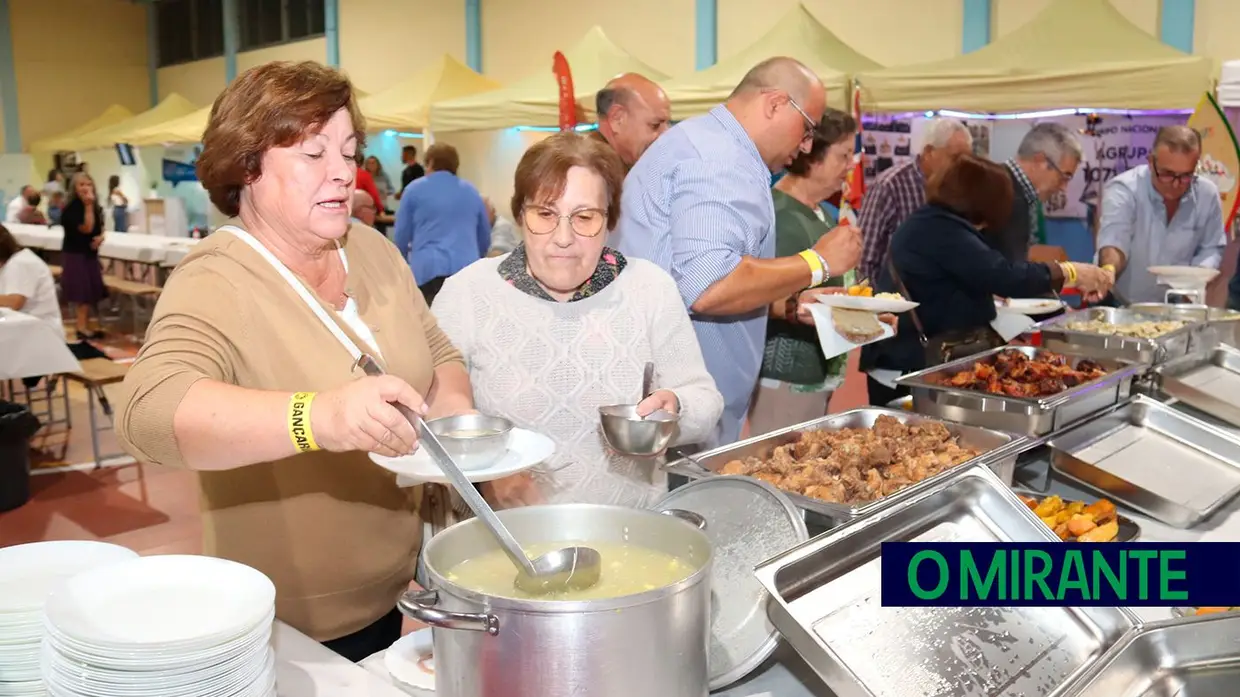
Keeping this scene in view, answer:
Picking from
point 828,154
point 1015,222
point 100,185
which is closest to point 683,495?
point 828,154

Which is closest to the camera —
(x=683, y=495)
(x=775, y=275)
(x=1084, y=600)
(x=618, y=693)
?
(x=618, y=693)

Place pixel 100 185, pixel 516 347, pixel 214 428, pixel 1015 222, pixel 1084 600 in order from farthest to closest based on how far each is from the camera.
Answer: pixel 100 185 → pixel 1015 222 → pixel 516 347 → pixel 1084 600 → pixel 214 428

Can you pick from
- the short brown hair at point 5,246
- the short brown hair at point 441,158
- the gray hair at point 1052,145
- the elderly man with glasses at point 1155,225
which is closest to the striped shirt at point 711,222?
the gray hair at point 1052,145

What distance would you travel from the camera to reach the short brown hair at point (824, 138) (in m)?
3.12

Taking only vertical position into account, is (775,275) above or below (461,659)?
above

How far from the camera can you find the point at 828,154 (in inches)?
123

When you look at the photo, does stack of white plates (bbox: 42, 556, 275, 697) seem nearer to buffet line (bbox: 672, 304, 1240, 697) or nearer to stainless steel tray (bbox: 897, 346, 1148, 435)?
buffet line (bbox: 672, 304, 1240, 697)

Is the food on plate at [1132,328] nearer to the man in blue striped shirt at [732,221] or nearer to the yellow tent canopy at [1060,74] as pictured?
the man in blue striped shirt at [732,221]

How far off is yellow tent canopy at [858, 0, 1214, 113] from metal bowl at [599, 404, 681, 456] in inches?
162

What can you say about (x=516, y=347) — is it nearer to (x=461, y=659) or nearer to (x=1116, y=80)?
(x=461, y=659)

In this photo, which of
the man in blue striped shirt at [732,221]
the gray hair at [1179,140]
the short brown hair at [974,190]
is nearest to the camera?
the man in blue striped shirt at [732,221]

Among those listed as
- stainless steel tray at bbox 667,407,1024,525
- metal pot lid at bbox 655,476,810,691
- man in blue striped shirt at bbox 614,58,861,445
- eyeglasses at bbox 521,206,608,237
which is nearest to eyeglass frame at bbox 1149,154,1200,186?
man in blue striped shirt at bbox 614,58,861,445

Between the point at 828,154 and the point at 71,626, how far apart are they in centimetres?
272

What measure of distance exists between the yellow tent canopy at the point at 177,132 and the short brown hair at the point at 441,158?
6.92 metres
